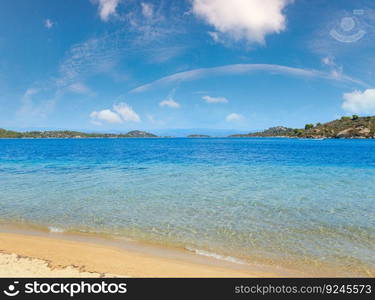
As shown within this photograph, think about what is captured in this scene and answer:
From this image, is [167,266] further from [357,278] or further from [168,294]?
[357,278]

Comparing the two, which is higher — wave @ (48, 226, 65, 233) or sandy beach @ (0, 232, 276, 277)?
sandy beach @ (0, 232, 276, 277)

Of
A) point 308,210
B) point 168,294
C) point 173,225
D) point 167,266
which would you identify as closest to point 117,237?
point 173,225

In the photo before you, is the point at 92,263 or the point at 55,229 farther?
the point at 55,229

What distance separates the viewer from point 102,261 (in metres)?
9.56

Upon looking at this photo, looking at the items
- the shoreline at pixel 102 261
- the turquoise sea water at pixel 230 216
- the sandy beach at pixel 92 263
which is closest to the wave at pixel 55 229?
the turquoise sea water at pixel 230 216

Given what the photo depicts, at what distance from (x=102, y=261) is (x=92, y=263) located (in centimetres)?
38

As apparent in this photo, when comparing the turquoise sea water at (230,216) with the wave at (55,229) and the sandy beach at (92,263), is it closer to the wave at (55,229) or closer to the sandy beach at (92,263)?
the wave at (55,229)

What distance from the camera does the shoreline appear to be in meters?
8.57

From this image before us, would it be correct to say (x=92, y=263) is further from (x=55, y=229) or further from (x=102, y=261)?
(x=55, y=229)

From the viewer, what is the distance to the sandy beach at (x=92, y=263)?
8477mm

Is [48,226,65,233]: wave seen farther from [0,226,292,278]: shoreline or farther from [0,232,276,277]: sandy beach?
[0,232,276,277]: sandy beach

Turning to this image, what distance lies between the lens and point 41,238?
12.5m

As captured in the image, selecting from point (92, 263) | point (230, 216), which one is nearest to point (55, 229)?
point (92, 263)

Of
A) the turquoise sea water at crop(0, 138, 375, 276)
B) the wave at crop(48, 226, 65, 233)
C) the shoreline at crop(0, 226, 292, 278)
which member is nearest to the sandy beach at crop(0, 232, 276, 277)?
the shoreline at crop(0, 226, 292, 278)
